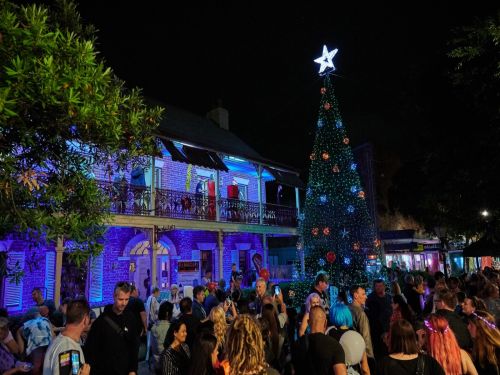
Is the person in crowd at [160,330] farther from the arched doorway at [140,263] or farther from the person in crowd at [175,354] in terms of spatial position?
the arched doorway at [140,263]

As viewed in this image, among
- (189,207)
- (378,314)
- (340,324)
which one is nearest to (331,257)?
(189,207)

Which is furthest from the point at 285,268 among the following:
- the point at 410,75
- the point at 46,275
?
the point at 410,75

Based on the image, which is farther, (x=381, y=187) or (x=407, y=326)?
(x=381, y=187)

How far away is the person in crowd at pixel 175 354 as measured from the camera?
400 cm

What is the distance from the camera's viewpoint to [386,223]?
35.3m

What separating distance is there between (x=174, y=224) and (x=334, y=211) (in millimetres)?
6676

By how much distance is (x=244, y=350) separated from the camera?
3.00m

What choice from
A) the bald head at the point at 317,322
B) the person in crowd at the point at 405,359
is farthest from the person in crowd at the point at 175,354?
the person in crowd at the point at 405,359

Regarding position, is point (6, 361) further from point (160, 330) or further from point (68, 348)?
point (68, 348)

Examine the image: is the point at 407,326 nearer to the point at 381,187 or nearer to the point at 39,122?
the point at 39,122

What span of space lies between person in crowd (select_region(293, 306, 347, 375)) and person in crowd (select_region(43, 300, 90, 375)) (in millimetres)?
1977

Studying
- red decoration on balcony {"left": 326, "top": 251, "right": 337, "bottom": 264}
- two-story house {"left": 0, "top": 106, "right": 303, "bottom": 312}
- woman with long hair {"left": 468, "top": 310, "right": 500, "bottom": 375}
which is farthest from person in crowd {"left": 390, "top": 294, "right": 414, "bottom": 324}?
red decoration on balcony {"left": 326, "top": 251, "right": 337, "bottom": 264}

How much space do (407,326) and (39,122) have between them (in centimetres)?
418

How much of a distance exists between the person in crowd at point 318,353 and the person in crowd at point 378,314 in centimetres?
354
